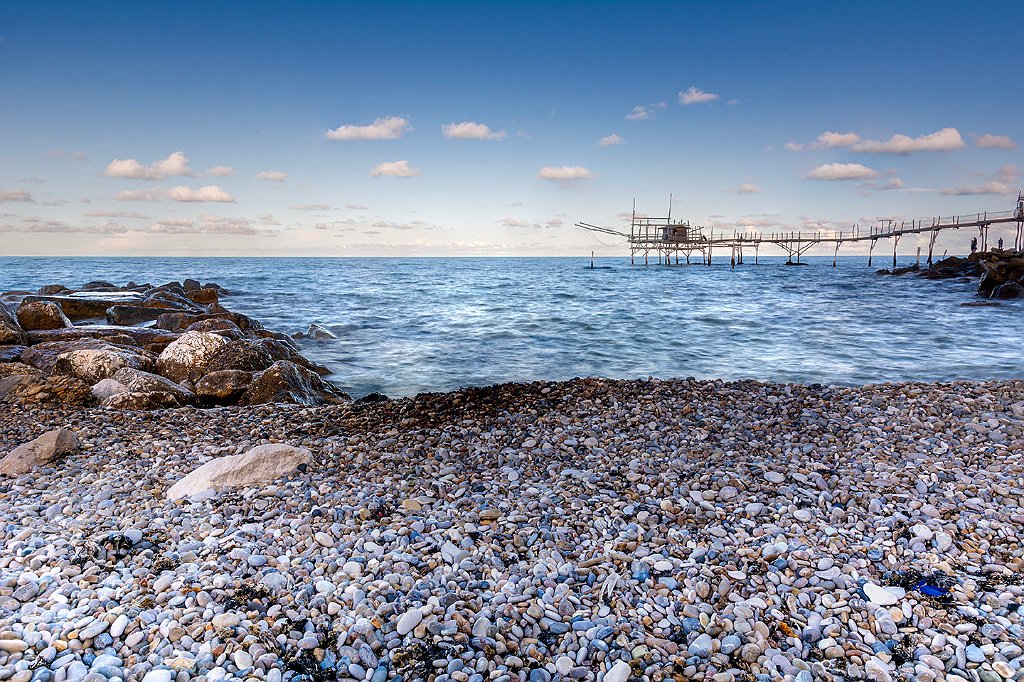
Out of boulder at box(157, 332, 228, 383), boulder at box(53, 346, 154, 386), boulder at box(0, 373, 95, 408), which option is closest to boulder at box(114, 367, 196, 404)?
boulder at box(0, 373, 95, 408)

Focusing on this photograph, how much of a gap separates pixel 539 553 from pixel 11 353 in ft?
35.2

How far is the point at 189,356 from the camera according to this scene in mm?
10258

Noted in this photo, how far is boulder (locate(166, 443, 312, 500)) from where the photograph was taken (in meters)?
5.09

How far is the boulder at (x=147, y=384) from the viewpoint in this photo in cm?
824

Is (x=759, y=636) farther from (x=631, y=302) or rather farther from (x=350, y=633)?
(x=631, y=302)

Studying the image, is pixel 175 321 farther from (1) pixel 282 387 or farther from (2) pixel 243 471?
(2) pixel 243 471

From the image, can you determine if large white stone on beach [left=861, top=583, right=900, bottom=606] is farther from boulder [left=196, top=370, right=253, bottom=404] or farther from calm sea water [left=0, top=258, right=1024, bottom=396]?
calm sea water [left=0, top=258, right=1024, bottom=396]

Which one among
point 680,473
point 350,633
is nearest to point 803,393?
point 680,473

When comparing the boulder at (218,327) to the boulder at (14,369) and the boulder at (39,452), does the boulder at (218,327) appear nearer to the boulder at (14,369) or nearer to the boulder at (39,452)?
the boulder at (14,369)

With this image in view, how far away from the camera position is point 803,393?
7.75 meters

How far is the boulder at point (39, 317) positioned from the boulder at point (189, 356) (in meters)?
4.98

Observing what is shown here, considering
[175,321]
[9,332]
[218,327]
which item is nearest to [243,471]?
[9,332]

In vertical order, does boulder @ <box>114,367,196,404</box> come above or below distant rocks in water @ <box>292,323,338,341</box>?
above

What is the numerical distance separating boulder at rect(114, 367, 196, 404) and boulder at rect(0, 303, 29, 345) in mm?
3989
